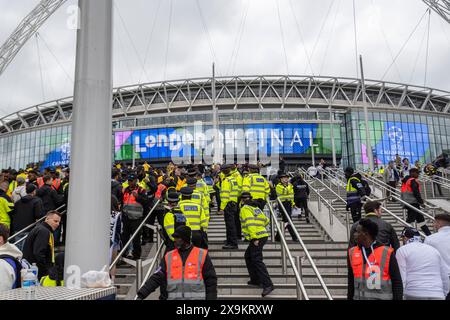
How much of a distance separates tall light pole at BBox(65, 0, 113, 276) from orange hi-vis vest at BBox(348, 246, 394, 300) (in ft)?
9.27

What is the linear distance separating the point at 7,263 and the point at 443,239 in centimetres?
460

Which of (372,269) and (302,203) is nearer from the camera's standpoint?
(372,269)

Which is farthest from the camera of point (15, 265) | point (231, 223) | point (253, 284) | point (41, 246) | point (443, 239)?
point (231, 223)

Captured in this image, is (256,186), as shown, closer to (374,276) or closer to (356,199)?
(356,199)

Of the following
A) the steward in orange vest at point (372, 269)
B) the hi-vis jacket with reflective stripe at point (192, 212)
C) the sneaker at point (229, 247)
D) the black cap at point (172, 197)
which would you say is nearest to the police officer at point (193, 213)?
the hi-vis jacket with reflective stripe at point (192, 212)

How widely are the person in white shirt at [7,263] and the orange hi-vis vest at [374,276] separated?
10.9 ft

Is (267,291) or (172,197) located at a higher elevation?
(172,197)

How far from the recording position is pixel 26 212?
312 inches

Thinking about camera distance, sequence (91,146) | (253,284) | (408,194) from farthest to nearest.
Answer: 1. (408,194)
2. (253,284)
3. (91,146)

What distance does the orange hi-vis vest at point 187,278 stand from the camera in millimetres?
3859

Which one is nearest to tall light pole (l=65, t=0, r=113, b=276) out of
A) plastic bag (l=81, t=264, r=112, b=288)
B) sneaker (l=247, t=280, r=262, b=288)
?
plastic bag (l=81, t=264, r=112, b=288)

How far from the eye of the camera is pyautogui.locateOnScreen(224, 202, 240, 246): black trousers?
820cm

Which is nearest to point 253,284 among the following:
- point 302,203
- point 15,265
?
point 15,265
